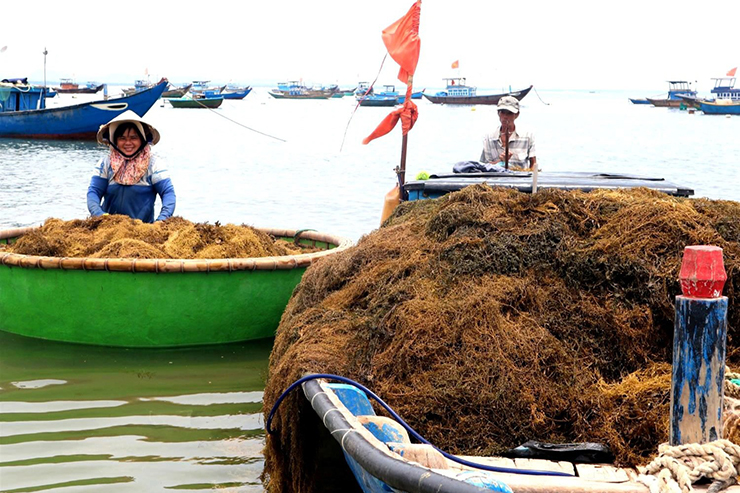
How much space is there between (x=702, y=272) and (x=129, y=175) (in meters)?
6.07

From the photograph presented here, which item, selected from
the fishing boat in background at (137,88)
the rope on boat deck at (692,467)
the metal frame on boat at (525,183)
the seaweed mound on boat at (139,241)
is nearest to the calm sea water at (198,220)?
the seaweed mound on boat at (139,241)

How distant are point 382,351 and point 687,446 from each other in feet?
5.13

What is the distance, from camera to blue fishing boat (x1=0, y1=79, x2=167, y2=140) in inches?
1371

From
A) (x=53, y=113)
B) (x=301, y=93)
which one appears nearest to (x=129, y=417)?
(x=53, y=113)

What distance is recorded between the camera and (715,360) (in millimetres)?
3008

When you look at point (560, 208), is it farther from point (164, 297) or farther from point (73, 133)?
point (73, 133)

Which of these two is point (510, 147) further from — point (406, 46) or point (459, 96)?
point (459, 96)

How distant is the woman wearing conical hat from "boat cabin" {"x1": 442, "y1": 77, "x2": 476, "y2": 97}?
9707 cm

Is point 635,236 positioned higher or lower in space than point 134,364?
higher

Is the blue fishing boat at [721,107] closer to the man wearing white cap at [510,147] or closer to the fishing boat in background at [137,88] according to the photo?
the fishing boat in background at [137,88]

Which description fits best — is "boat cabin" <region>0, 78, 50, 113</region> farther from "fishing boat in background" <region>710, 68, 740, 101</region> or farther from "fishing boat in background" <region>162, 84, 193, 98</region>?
"fishing boat in background" <region>710, 68, 740, 101</region>

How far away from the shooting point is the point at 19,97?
122 ft

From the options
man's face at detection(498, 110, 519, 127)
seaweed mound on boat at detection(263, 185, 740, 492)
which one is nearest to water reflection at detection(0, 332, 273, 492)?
Result: seaweed mound on boat at detection(263, 185, 740, 492)

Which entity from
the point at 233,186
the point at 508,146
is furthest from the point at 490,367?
the point at 233,186
